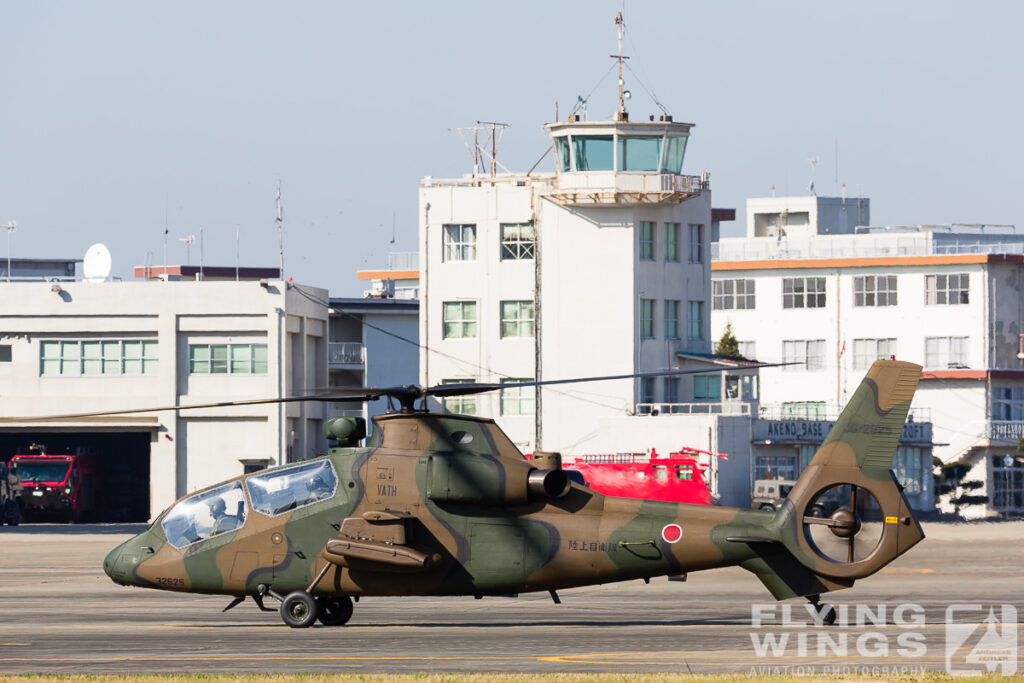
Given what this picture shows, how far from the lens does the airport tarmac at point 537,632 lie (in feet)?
69.6

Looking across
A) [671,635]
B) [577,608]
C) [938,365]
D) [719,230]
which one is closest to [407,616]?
[577,608]

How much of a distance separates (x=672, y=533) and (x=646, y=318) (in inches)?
2082

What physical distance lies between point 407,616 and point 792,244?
8092cm

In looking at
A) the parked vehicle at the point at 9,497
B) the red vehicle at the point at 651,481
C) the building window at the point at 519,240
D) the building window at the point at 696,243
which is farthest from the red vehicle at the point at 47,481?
the building window at the point at 696,243

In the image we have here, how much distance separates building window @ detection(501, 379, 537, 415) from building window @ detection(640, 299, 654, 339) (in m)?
5.98

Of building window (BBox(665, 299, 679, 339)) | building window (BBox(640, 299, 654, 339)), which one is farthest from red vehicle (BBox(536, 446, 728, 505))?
building window (BBox(665, 299, 679, 339))

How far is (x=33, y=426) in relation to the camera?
7388 centimetres

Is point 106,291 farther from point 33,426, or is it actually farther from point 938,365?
point 938,365

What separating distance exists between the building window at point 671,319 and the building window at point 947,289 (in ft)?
85.0

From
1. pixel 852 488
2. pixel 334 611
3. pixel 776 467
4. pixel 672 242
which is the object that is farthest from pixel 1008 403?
pixel 334 611

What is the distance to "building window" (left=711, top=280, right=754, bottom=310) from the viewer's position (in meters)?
104

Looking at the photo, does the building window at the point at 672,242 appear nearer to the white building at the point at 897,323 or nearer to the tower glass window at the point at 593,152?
the tower glass window at the point at 593,152

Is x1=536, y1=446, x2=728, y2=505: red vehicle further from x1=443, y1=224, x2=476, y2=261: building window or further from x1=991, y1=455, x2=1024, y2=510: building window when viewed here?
x1=991, y1=455, x2=1024, y2=510: building window

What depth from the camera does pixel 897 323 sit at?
9862 cm
